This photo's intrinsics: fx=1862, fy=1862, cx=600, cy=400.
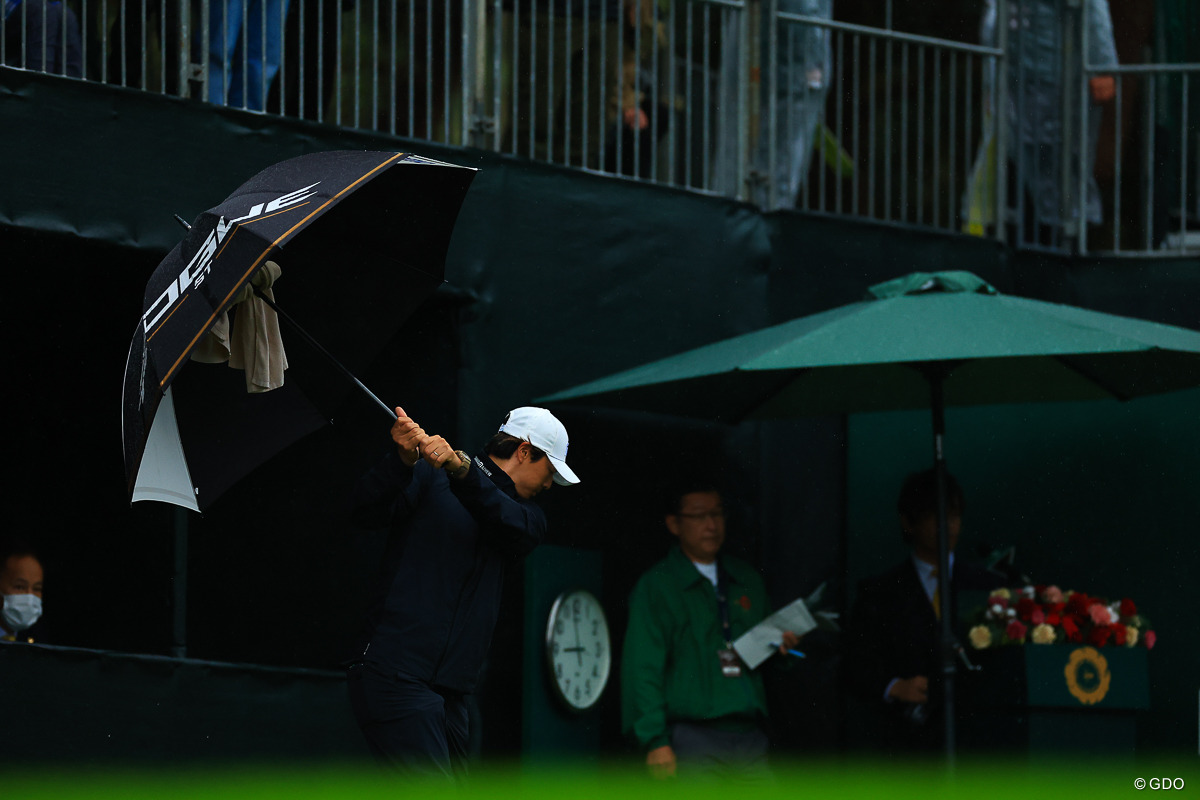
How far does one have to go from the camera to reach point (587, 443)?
952 cm

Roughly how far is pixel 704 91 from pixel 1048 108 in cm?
225

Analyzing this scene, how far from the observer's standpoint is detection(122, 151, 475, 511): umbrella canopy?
5.29 metres

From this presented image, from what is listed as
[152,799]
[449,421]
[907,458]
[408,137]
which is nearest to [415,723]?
[152,799]

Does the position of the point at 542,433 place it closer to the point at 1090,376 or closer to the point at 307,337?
the point at 307,337

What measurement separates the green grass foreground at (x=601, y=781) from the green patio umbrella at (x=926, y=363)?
2.51ft

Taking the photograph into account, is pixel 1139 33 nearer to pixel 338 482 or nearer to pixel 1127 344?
pixel 1127 344

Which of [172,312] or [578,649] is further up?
[172,312]

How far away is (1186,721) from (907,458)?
197 cm

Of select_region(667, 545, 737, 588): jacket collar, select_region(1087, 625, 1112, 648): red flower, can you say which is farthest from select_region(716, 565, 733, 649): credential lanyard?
select_region(1087, 625, 1112, 648): red flower

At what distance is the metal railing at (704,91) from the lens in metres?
8.60

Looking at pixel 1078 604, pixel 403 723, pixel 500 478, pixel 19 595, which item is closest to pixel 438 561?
pixel 500 478

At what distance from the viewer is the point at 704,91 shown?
408 inches

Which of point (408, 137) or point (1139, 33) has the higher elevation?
point (1139, 33)

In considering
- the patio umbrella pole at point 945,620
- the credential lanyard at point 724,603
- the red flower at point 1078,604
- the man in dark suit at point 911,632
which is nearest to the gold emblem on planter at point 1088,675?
the red flower at point 1078,604
